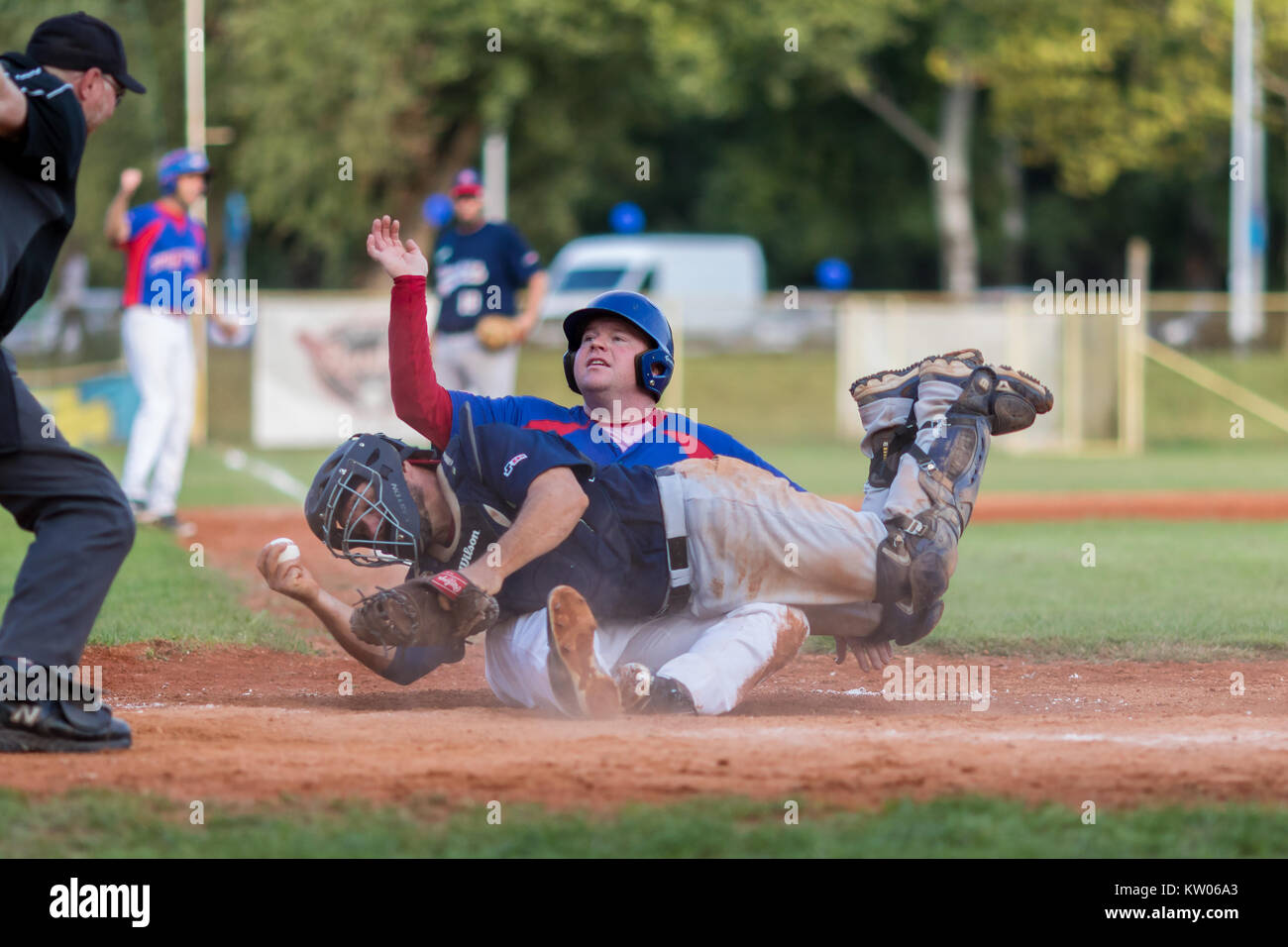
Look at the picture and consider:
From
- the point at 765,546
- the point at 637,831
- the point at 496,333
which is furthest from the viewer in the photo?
the point at 496,333

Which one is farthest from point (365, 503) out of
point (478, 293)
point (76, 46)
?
point (478, 293)

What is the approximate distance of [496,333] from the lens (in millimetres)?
13359

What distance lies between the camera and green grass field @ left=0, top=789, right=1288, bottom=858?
3816 mm

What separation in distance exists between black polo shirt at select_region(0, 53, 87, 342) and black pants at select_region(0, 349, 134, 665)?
15 centimetres

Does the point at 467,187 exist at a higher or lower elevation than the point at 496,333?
higher

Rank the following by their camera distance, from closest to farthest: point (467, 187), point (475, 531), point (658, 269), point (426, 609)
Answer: point (426, 609) < point (475, 531) < point (467, 187) < point (658, 269)

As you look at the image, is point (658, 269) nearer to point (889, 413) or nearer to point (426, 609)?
point (889, 413)

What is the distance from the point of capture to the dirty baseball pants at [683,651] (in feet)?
18.0

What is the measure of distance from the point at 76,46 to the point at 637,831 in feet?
8.57

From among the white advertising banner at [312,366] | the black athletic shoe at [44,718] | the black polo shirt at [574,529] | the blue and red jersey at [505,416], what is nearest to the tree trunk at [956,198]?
the white advertising banner at [312,366]

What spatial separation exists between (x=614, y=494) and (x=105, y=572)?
5.18 ft

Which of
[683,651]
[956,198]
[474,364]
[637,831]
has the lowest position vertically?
[637,831]
